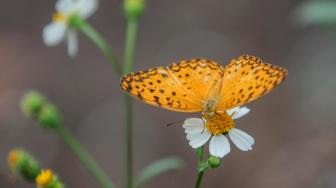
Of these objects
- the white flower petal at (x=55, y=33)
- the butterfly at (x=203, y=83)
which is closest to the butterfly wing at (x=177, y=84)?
the butterfly at (x=203, y=83)

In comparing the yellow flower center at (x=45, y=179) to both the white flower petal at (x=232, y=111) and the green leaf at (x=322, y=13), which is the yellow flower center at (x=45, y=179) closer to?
the white flower petal at (x=232, y=111)

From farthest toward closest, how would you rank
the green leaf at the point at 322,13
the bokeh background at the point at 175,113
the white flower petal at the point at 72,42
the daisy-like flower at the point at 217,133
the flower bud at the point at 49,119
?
the bokeh background at the point at 175,113
the green leaf at the point at 322,13
the white flower petal at the point at 72,42
the flower bud at the point at 49,119
the daisy-like flower at the point at 217,133

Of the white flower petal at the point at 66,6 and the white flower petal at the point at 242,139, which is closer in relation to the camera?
the white flower petal at the point at 242,139

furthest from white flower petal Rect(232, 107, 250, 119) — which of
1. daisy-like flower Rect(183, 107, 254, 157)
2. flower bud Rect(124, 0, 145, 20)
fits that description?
flower bud Rect(124, 0, 145, 20)

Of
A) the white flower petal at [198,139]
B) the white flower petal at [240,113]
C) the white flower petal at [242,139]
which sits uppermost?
the white flower petal at [198,139]

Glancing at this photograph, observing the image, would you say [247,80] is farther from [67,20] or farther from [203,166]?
[67,20]

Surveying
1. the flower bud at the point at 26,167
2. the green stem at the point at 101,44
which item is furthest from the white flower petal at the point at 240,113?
the flower bud at the point at 26,167

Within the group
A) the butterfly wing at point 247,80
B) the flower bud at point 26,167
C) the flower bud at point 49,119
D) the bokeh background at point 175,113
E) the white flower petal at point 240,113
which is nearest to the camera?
the butterfly wing at point 247,80

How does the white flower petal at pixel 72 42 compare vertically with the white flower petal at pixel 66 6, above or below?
below

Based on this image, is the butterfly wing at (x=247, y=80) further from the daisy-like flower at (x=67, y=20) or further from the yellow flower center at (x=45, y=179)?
the daisy-like flower at (x=67, y=20)
